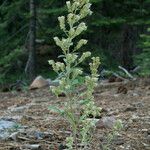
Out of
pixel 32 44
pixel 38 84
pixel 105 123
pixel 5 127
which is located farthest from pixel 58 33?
pixel 5 127

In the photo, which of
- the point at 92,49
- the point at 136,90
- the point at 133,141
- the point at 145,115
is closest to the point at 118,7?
the point at 92,49

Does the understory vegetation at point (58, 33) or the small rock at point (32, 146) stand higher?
the understory vegetation at point (58, 33)

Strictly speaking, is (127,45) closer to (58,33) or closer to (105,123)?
(58,33)

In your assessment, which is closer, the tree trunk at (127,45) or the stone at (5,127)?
the stone at (5,127)

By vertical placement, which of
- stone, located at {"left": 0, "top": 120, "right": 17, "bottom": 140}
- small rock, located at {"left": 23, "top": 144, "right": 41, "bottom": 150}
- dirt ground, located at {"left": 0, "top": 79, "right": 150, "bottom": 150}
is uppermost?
stone, located at {"left": 0, "top": 120, "right": 17, "bottom": 140}

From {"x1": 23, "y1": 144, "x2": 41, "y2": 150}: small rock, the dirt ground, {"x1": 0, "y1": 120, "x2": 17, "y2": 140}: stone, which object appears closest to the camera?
{"x1": 23, "y1": 144, "x2": 41, "y2": 150}: small rock

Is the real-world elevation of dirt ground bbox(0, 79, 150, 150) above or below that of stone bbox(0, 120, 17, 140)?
below

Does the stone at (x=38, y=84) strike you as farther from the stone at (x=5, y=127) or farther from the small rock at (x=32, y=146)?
the small rock at (x=32, y=146)

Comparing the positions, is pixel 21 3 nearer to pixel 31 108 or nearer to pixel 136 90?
pixel 136 90

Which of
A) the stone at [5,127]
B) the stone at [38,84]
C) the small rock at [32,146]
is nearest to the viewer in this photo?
the small rock at [32,146]

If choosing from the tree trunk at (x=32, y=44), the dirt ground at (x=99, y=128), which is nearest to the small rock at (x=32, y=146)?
the dirt ground at (x=99, y=128)

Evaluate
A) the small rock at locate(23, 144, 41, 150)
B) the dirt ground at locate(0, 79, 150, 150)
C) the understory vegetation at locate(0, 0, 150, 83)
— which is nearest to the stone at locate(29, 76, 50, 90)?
the dirt ground at locate(0, 79, 150, 150)

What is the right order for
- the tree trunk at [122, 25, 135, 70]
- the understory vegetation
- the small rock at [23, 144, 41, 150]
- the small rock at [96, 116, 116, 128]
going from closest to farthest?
the small rock at [23, 144, 41, 150] < the small rock at [96, 116, 116, 128] < the understory vegetation < the tree trunk at [122, 25, 135, 70]

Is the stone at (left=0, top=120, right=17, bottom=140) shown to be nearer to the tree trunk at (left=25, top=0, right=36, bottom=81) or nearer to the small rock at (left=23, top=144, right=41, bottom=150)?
the small rock at (left=23, top=144, right=41, bottom=150)
